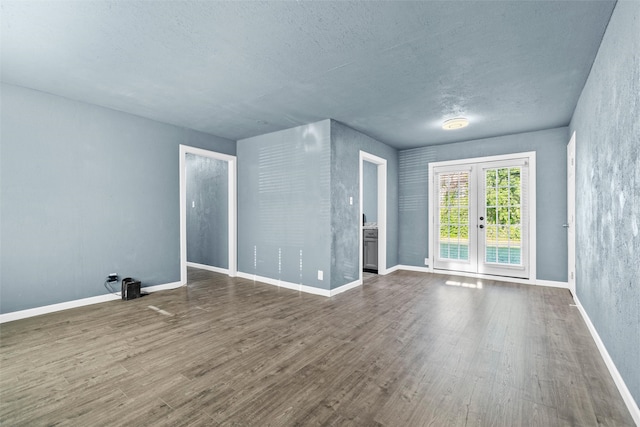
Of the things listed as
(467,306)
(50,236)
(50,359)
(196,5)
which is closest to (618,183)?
(467,306)

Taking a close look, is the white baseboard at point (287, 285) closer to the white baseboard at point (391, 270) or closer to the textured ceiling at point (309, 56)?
the white baseboard at point (391, 270)

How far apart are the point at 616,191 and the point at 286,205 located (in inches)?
151

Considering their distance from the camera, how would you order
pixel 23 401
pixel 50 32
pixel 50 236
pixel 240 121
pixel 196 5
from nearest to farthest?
1. pixel 23 401
2. pixel 196 5
3. pixel 50 32
4. pixel 50 236
5. pixel 240 121

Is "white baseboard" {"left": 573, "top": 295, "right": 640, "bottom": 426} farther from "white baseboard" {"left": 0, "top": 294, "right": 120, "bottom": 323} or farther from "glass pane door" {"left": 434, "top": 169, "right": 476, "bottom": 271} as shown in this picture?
"white baseboard" {"left": 0, "top": 294, "right": 120, "bottom": 323}

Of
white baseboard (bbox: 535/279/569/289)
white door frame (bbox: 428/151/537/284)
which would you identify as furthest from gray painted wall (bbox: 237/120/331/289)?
white baseboard (bbox: 535/279/569/289)

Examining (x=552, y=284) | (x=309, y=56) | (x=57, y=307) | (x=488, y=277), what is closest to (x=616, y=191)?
(x=309, y=56)

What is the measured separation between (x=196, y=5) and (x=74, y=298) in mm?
3729

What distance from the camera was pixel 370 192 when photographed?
700 cm

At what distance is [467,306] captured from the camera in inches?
146

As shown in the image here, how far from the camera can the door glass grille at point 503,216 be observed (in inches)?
200

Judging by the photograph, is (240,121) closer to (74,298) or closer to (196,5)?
(196,5)

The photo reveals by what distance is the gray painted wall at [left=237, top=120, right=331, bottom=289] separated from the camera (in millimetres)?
4391

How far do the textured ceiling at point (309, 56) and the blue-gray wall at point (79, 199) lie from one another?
336mm

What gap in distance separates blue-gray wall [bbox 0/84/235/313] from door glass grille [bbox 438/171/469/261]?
490 centimetres
